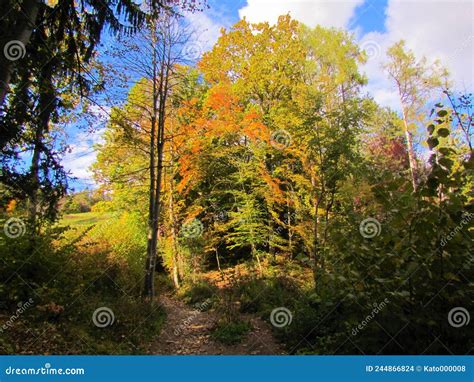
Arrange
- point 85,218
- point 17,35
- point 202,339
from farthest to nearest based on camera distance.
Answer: point 85,218
point 202,339
point 17,35

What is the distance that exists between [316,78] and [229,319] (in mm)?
11158

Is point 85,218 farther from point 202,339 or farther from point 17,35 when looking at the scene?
point 17,35

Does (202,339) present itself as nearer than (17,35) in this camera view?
No

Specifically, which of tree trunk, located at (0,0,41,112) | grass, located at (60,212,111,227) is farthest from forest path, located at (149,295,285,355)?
grass, located at (60,212,111,227)

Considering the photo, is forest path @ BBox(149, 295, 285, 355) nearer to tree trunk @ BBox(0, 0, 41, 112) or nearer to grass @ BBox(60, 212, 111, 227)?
tree trunk @ BBox(0, 0, 41, 112)

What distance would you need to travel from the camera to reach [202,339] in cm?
698

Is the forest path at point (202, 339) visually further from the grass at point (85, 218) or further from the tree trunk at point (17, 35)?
the grass at point (85, 218)

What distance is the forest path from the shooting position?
616 centimetres

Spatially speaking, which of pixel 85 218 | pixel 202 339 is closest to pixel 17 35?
pixel 202 339

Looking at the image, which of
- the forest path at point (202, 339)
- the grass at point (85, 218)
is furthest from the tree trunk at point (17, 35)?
the grass at point (85, 218)

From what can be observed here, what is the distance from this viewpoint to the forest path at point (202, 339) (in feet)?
20.2

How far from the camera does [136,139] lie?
370 inches

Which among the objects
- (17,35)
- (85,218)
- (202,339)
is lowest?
(202,339)

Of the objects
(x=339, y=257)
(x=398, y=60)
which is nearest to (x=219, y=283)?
(x=339, y=257)
